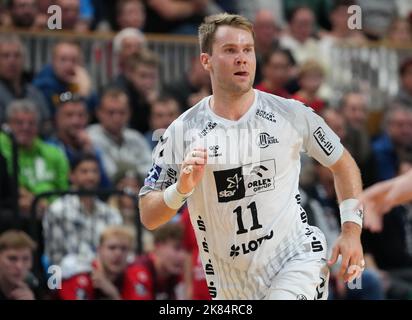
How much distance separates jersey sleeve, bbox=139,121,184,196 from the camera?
827 cm

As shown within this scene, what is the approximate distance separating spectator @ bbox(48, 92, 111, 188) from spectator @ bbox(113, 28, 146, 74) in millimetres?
1347

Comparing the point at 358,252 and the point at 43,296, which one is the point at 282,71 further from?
the point at 358,252

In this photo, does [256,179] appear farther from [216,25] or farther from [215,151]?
[216,25]

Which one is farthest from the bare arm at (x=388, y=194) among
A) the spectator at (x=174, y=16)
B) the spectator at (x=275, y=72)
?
the spectator at (x=174, y=16)

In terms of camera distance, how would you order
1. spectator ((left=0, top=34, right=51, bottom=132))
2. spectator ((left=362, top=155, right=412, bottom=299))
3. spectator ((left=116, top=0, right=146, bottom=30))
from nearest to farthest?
spectator ((left=0, top=34, right=51, bottom=132)), spectator ((left=362, top=155, right=412, bottom=299)), spectator ((left=116, top=0, right=146, bottom=30))

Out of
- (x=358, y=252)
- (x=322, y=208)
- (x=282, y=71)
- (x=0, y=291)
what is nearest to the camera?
(x=358, y=252)

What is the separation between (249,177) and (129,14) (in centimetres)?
747

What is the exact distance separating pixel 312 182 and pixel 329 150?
18.0 feet

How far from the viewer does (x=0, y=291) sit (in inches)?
461

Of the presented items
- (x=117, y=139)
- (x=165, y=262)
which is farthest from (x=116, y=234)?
(x=117, y=139)

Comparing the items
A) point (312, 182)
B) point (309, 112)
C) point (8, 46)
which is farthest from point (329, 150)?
point (8, 46)

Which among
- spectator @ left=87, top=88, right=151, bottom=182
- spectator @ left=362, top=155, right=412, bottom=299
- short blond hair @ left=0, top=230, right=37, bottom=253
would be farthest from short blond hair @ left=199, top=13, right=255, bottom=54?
spectator @ left=362, top=155, right=412, bottom=299

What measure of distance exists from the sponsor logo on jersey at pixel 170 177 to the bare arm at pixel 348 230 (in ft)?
3.78

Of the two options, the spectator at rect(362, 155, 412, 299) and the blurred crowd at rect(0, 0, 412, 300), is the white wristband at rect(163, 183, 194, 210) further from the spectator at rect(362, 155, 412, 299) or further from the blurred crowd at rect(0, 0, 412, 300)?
the spectator at rect(362, 155, 412, 299)
